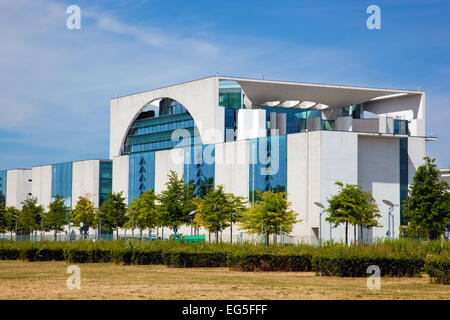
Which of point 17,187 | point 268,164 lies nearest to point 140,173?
point 268,164

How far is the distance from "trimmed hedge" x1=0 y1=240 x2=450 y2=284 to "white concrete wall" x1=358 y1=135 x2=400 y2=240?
3473cm

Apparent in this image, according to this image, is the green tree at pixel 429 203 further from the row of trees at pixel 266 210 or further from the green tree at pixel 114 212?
the green tree at pixel 114 212

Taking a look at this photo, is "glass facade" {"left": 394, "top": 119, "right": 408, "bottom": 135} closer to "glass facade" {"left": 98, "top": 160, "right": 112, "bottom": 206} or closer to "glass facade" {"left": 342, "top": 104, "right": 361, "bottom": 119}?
"glass facade" {"left": 342, "top": 104, "right": 361, "bottom": 119}

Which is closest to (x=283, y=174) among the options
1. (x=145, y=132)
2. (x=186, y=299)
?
(x=145, y=132)

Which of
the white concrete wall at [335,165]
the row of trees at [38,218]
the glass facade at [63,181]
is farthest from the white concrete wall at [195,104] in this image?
the white concrete wall at [335,165]

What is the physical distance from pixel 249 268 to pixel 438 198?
90.4ft

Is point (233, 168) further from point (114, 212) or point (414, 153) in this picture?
point (414, 153)

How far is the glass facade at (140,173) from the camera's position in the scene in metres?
82.9

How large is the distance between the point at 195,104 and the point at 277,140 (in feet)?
48.9

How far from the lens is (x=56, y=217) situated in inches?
3297

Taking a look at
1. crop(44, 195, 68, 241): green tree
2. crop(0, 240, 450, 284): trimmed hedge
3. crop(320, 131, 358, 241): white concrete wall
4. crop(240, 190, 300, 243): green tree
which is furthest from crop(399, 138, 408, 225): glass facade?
crop(44, 195, 68, 241): green tree

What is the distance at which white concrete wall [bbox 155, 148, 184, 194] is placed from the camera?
Answer: 78375 millimetres

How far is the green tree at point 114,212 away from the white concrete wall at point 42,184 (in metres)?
23.8
